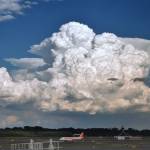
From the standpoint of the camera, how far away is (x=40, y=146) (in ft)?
282
